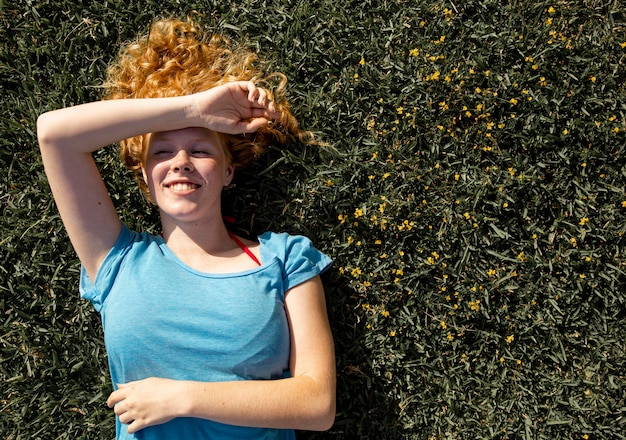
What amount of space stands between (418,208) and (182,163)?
1.25 meters

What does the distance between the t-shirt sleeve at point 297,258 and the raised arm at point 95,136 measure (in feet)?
1.93

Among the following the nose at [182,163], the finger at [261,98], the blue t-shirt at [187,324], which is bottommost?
the blue t-shirt at [187,324]

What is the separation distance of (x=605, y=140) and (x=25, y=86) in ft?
9.91

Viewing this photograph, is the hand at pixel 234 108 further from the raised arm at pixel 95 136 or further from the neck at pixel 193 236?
the neck at pixel 193 236

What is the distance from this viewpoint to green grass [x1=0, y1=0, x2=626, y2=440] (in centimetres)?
322

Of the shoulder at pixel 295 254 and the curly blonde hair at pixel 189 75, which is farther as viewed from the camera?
the curly blonde hair at pixel 189 75

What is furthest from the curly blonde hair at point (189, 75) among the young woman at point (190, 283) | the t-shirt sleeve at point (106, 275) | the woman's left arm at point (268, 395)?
the woman's left arm at point (268, 395)

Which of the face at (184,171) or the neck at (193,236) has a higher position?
the face at (184,171)

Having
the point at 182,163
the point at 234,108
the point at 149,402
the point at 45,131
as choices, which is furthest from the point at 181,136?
the point at 149,402

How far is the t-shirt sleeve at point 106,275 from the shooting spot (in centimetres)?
279

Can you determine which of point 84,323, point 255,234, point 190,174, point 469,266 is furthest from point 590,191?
point 84,323

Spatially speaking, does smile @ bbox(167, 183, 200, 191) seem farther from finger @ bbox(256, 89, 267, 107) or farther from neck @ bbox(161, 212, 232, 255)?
finger @ bbox(256, 89, 267, 107)

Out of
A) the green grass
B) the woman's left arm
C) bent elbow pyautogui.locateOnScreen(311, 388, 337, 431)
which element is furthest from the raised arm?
bent elbow pyautogui.locateOnScreen(311, 388, 337, 431)

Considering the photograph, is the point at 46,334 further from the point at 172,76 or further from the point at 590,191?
the point at 590,191
